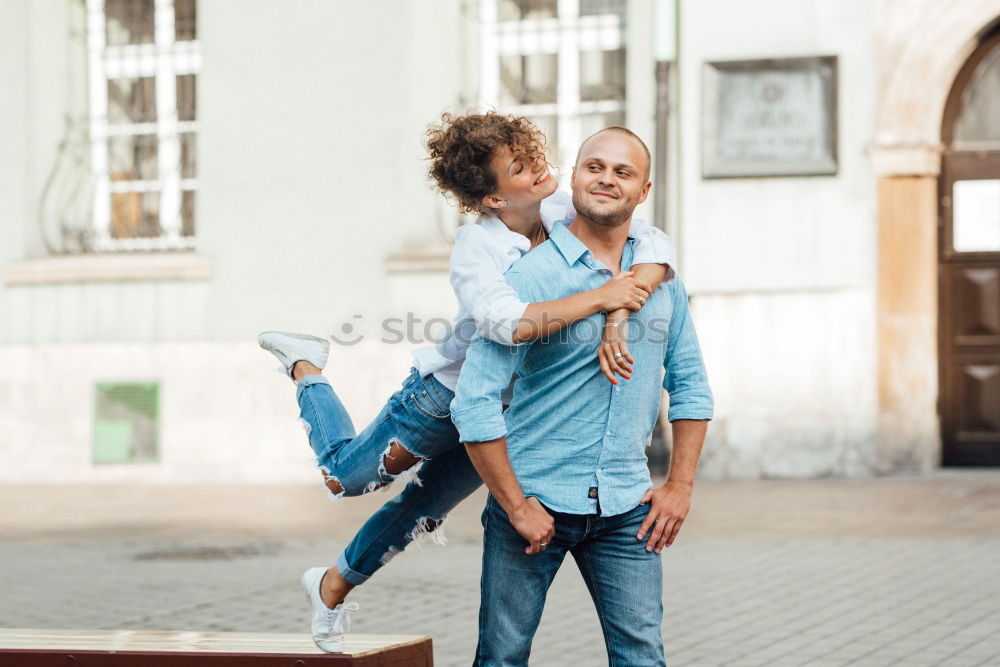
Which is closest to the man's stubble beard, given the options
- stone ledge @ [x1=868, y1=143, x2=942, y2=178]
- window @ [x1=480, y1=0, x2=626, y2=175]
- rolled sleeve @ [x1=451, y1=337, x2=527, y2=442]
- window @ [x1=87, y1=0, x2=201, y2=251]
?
rolled sleeve @ [x1=451, y1=337, x2=527, y2=442]

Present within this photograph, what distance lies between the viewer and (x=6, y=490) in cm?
1152

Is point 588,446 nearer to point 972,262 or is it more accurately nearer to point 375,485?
point 375,485

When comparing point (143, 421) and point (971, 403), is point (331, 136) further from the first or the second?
point (971, 403)

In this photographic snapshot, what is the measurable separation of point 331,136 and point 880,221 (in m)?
4.43

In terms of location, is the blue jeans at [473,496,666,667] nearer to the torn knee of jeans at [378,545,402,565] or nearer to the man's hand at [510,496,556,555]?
the man's hand at [510,496,556,555]

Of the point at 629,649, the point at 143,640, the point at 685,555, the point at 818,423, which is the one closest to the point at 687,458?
the point at 629,649

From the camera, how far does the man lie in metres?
3.07

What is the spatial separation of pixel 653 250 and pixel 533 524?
2.21 feet

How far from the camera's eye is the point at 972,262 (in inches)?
426

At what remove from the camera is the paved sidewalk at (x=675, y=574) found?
543 centimetres

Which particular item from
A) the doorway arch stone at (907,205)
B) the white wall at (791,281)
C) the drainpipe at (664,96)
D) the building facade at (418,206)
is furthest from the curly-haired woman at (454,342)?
the doorway arch stone at (907,205)

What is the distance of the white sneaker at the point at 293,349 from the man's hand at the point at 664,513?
1.37m

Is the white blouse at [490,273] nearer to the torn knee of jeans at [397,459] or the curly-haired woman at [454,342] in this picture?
the curly-haired woman at [454,342]

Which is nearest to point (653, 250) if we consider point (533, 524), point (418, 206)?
point (533, 524)
